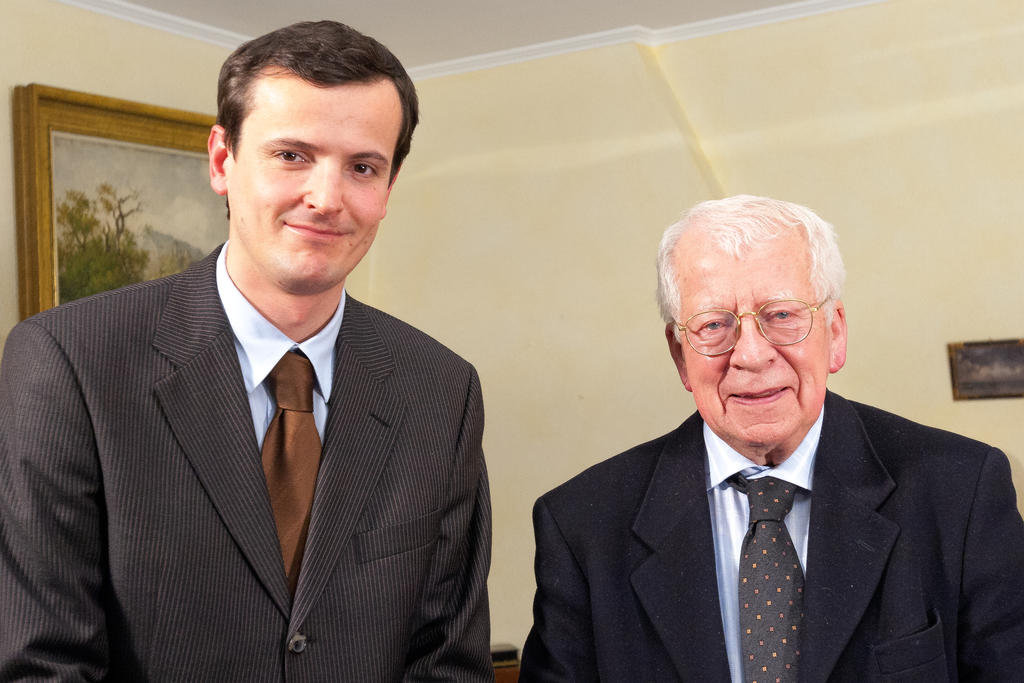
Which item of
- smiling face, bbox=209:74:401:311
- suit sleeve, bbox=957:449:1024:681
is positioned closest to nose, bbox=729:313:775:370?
suit sleeve, bbox=957:449:1024:681

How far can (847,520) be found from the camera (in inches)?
71.1

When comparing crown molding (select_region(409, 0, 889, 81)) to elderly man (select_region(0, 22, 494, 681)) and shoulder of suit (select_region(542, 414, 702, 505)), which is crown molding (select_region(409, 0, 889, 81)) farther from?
elderly man (select_region(0, 22, 494, 681))

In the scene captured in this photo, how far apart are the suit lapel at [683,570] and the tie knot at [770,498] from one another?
0.10 metres

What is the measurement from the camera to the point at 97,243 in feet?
13.4

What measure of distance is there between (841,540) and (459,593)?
658mm

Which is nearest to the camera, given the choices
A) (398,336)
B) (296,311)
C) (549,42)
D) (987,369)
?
(296,311)

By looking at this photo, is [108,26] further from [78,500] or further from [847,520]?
[847,520]

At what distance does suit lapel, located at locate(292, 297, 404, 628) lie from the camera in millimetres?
1693

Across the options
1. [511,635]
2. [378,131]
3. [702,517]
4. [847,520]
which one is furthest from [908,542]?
[511,635]

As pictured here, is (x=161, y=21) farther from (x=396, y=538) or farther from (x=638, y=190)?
(x=396, y=538)

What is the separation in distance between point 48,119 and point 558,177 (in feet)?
7.24

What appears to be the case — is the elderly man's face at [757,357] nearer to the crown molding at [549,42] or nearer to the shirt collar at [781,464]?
the shirt collar at [781,464]

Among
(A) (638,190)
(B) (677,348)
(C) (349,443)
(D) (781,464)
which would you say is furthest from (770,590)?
(A) (638,190)

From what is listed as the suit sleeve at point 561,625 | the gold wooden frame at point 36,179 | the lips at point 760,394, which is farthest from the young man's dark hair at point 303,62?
the gold wooden frame at point 36,179
